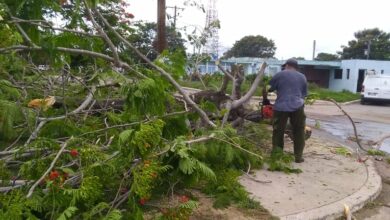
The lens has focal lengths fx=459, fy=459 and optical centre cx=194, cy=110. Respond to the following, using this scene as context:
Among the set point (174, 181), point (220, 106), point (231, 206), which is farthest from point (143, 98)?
point (220, 106)

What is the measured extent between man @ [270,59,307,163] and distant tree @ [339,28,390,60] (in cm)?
6453

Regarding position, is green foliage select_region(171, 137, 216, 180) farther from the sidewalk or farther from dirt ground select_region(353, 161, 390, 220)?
dirt ground select_region(353, 161, 390, 220)

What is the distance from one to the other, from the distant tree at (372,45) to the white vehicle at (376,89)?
138 ft

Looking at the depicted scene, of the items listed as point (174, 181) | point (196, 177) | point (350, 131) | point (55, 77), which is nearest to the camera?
point (196, 177)

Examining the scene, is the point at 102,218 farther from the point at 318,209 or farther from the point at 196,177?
the point at 318,209

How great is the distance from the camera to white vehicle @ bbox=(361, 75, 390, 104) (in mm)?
27344

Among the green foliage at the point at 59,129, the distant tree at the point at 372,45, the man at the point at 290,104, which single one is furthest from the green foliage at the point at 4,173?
the distant tree at the point at 372,45

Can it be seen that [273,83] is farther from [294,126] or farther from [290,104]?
[294,126]

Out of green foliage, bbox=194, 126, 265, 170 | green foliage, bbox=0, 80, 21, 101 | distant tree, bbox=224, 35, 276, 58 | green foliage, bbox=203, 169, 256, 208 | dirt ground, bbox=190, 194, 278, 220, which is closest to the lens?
dirt ground, bbox=190, 194, 278, 220

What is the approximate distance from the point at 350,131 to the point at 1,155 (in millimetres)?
11065


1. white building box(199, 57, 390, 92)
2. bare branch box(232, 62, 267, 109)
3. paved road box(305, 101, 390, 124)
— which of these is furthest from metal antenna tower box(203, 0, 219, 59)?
white building box(199, 57, 390, 92)

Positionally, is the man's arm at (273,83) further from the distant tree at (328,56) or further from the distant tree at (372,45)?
the distant tree at (328,56)

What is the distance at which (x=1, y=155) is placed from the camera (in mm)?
4836

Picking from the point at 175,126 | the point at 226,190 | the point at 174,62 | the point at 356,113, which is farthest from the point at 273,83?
the point at 356,113
